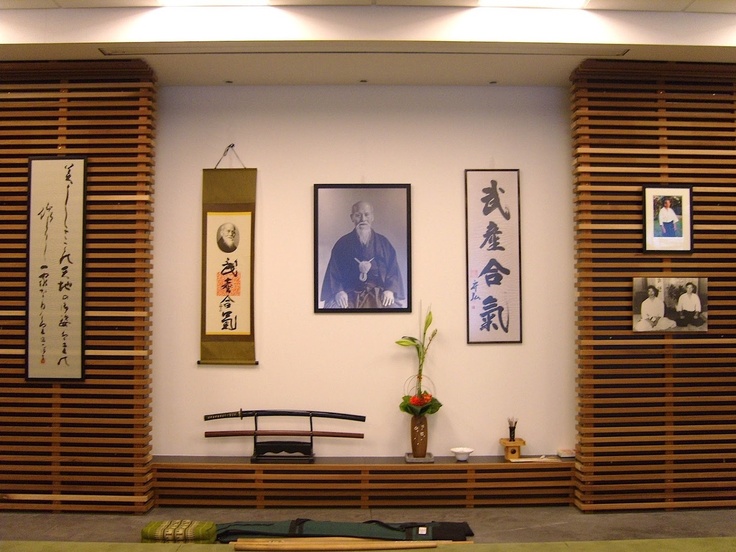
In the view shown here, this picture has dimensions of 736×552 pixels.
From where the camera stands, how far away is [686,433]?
5523mm

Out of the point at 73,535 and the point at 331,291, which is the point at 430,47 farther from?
the point at 73,535

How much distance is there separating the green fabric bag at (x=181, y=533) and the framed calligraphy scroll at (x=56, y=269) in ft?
4.90

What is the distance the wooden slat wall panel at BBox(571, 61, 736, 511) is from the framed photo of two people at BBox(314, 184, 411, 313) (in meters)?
1.50

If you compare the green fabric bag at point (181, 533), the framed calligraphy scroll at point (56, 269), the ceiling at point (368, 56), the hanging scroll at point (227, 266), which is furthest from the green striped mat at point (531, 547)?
the ceiling at point (368, 56)

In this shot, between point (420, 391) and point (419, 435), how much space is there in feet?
1.20

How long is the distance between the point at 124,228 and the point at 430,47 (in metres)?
2.84

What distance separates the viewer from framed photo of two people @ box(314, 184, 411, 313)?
5875 millimetres

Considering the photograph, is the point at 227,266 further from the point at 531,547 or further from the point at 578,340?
the point at 531,547

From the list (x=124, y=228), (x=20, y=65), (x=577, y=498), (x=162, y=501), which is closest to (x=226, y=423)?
(x=162, y=501)

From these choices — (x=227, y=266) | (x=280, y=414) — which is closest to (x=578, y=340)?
(x=280, y=414)

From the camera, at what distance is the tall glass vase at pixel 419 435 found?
5609 mm

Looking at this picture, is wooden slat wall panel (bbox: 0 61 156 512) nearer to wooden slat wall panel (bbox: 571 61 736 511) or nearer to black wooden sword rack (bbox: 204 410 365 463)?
black wooden sword rack (bbox: 204 410 365 463)

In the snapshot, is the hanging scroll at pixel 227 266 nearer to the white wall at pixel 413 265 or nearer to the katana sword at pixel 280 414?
the white wall at pixel 413 265

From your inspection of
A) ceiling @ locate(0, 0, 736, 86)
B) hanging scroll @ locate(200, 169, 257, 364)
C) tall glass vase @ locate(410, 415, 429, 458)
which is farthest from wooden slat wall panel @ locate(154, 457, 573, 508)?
ceiling @ locate(0, 0, 736, 86)
